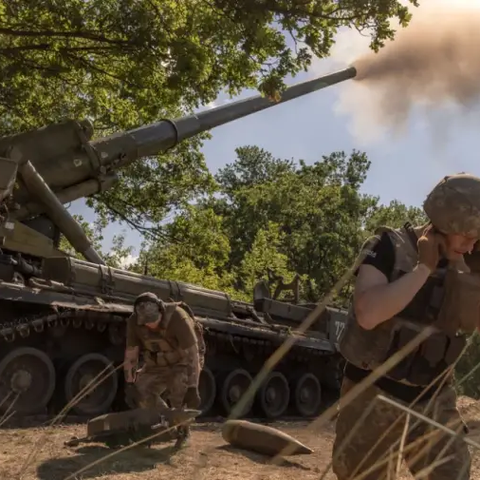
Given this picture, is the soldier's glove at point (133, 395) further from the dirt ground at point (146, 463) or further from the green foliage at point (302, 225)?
the green foliage at point (302, 225)

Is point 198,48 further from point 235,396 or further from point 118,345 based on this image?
point 235,396

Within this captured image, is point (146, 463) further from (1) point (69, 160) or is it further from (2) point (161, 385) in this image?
(1) point (69, 160)

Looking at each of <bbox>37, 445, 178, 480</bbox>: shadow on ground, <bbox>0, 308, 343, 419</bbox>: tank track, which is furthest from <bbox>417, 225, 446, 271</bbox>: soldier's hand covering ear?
<bbox>0, 308, 343, 419</bbox>: tank track

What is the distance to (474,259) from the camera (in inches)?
124

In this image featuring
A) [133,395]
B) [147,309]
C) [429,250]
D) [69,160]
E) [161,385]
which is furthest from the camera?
[69,160]

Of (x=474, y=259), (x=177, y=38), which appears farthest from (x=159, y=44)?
(x=474, y=259)

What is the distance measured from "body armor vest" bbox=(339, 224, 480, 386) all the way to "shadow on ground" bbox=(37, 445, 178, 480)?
3.35m

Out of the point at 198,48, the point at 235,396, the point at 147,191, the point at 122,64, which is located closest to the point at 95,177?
the point at 122,64

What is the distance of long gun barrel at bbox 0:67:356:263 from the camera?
11422mm

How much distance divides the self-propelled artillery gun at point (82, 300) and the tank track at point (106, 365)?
18 millimetres

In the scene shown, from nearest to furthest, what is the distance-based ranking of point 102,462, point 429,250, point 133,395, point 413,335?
point 429,250
point 413,335
point 102,462
point 133,395

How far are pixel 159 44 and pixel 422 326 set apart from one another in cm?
834

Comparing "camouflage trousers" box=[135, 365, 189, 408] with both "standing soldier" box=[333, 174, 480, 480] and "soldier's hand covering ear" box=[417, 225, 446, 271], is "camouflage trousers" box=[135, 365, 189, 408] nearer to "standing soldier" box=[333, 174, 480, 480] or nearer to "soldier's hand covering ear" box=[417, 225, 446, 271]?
"standing soldier" box=[333, 174, 480, 480]

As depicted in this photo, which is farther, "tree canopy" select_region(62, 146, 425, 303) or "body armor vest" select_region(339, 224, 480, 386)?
"tree canopy" select_region(62, 146, 425, 303)
